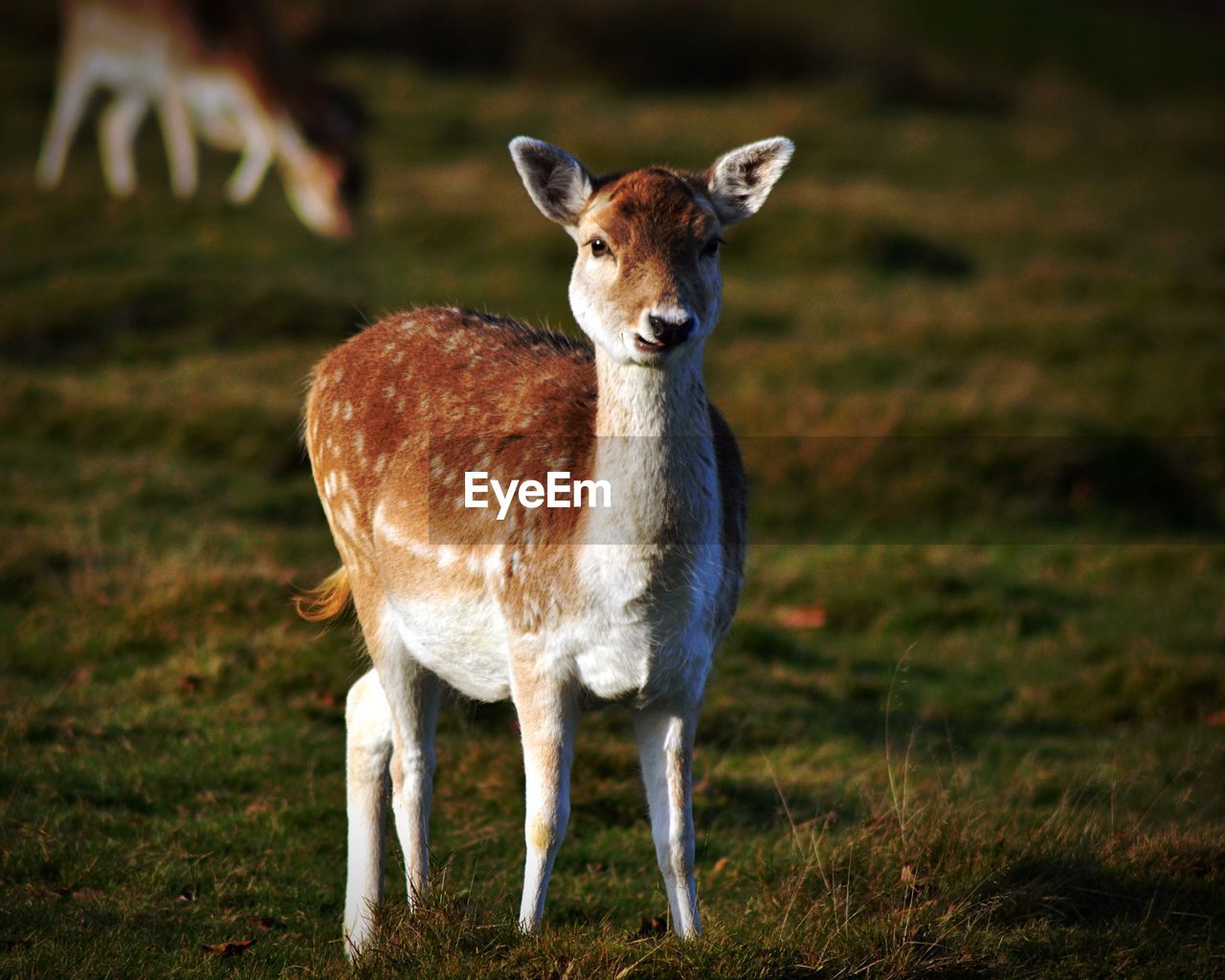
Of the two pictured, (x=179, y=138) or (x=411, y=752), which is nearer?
Answer: (x=411, y=752)

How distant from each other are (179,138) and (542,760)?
17.7 metres

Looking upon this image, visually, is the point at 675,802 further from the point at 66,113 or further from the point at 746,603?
the point at 66,113

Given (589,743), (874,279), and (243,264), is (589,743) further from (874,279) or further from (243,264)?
(874,279)

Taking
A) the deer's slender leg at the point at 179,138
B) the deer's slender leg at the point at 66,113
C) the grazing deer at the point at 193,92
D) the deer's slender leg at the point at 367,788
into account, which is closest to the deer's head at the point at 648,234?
the deer's slender leg at the point at 367,788

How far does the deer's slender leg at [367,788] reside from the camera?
20.4 feet

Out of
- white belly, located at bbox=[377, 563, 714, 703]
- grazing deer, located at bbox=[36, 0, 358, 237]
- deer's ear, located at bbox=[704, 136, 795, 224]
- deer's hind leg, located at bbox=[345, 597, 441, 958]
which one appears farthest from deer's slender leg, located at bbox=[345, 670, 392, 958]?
grazing deer, located at bbox=[36, 0, 358, 237]

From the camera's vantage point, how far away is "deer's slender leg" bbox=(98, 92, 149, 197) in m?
20.7

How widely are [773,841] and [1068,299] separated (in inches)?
561

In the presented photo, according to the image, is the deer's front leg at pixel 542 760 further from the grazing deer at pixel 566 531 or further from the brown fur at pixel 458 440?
the brown fur at pixel 458 440

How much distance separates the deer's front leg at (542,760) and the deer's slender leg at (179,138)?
55.7 ft

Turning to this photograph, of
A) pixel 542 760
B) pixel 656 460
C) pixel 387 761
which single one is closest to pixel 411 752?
pixel 387 761

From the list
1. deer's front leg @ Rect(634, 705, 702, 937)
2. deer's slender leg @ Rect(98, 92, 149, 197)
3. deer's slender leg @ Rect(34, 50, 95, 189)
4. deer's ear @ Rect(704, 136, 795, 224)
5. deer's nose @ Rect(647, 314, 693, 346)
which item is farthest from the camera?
deer's slender leg @ Rect(34, 50, 95, 189)

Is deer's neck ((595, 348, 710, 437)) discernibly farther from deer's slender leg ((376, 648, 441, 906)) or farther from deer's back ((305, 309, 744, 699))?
deer's slender leg ((376, 648, 441, 906))

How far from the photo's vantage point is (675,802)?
5.49 metres
